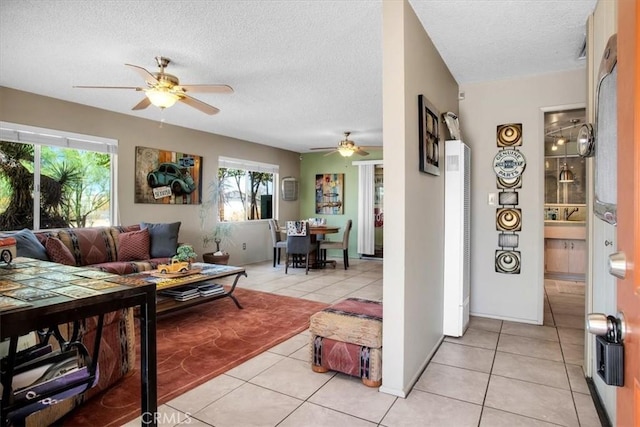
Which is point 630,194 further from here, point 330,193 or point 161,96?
point 330,193

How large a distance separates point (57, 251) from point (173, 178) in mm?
2189

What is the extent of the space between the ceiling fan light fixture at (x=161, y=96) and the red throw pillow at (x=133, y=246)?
7.33 feet

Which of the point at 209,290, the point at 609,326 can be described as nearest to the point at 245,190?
the point at 209,290

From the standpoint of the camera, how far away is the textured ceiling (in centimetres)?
226

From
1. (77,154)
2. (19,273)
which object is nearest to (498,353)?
(19,273)

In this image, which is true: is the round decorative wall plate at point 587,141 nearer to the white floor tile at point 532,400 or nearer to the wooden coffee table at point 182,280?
the white floor tile at point 532,400

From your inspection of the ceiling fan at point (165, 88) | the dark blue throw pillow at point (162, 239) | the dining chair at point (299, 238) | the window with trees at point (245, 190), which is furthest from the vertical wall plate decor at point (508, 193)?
the window with trees at point (245, 190)

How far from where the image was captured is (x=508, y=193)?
343cm

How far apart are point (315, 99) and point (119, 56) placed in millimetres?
2092

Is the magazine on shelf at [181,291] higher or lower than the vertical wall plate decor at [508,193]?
lower

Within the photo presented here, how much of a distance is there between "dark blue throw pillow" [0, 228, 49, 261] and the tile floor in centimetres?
250

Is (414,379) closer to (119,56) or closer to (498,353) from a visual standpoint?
(498,353)

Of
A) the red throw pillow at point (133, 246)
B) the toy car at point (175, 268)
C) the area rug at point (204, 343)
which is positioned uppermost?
the red throw pillow at point (133, 246)

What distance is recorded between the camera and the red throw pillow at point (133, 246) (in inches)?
173
